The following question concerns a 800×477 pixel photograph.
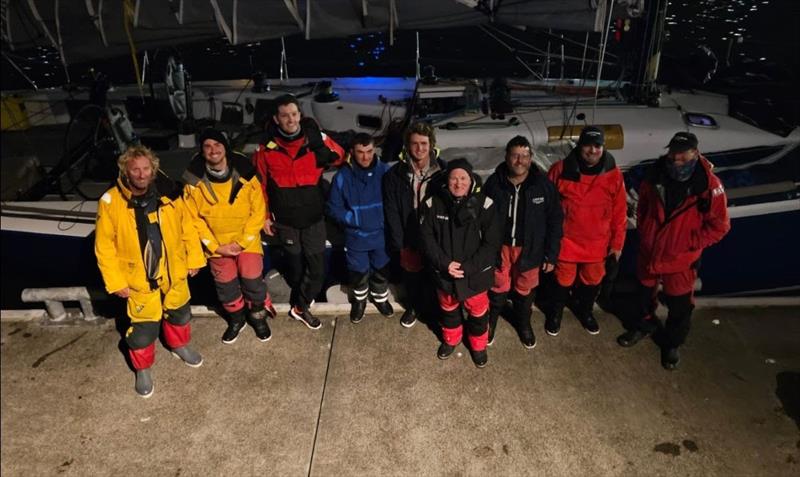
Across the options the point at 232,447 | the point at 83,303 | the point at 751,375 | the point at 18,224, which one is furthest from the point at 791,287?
the point at 18,224

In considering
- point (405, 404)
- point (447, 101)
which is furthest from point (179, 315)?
point (447, 101)

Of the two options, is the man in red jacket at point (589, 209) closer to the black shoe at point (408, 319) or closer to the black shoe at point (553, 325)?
the black shoe at point (553, 325)

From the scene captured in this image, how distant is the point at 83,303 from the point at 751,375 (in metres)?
5.23

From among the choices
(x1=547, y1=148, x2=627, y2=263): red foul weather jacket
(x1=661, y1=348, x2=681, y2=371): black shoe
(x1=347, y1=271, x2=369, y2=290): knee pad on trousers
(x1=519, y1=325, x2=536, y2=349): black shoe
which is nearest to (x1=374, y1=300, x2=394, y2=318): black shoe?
(x1=347, y1=271, x2=369, y2=290): knee pad on trousers

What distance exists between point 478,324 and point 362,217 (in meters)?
1.19

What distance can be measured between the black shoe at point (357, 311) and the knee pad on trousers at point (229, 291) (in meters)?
0.96

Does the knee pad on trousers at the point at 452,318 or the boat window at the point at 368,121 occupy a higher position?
the boat window at the point at 368,121

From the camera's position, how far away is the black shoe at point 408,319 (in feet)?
14.6

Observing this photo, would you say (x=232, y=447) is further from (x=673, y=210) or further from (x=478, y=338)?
(x=673, y=210)

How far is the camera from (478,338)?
3.94m

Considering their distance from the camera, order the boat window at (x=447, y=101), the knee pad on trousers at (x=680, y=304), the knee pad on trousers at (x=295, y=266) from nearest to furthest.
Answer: the knee pad on trousers at (x=680, y=304) < the knee pad on trousers at (x=295, y=266) < the boat window at (x=447, y=101)

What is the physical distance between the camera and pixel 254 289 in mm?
4172

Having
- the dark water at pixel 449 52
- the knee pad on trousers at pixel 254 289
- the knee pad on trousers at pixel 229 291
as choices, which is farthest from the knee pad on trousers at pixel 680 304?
the dark water at pixel 449 52

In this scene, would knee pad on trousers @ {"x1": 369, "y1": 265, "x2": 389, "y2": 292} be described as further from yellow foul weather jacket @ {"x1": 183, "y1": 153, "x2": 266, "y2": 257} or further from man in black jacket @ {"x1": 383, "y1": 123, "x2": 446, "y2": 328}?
yellow foul weather jacket @ {"x1": 183, "y1": 153, "x2": 266, "y2": 257}
